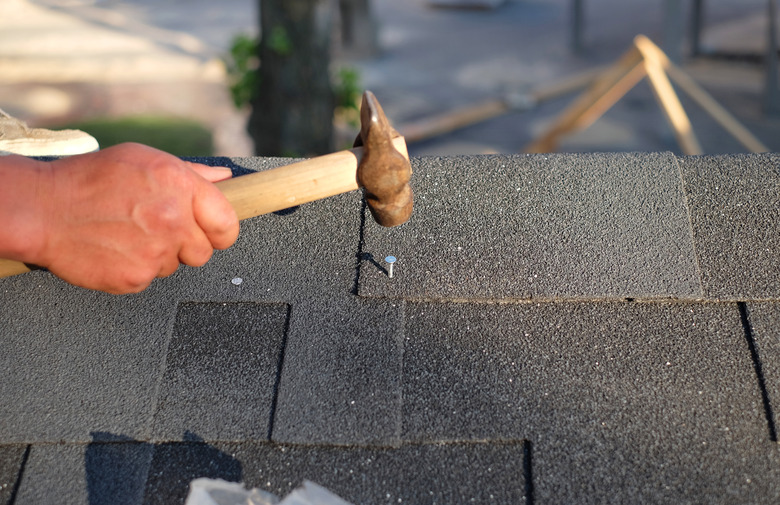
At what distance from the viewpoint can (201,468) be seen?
4.54 ft

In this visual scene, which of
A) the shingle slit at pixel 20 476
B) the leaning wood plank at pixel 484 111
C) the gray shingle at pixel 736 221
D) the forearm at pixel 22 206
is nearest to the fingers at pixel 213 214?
the forearm at pixel 22 206

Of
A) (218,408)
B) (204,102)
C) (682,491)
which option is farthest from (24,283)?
(204,102)

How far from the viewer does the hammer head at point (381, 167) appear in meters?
1.53

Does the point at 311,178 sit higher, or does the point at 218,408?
the point at 311,178

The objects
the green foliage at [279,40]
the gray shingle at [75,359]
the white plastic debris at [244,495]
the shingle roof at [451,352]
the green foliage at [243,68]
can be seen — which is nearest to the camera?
the white plastic debris at [244,495]

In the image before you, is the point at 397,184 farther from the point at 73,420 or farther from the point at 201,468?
the point at 73,420

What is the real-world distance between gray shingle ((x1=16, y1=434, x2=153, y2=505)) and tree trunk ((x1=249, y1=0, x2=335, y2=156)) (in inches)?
179

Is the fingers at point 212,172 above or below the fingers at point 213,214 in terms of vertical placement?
above

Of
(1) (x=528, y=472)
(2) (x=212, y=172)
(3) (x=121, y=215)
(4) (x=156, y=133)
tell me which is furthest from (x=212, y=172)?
(4) (x=156, y=133)

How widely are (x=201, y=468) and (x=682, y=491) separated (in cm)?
101

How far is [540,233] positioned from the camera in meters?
Answer: 1.72

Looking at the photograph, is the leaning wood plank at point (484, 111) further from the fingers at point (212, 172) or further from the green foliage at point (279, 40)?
the fingers at point (212, 172)

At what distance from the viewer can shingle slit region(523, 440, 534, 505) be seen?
131 cm

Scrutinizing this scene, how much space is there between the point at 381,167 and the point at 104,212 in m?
0.65
